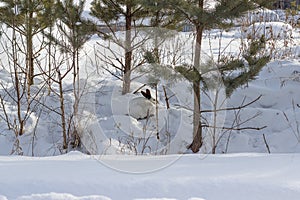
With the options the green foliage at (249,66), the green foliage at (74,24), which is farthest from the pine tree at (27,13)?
the green foliage at (249,66)

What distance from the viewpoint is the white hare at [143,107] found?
14.3ft

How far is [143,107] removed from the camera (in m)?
4.36

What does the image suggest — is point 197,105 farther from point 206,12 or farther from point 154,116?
point 154,116

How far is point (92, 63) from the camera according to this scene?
15.8 feet

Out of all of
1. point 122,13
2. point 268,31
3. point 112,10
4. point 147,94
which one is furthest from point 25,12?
point 268,31

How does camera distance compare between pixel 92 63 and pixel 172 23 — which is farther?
pixel 92 63

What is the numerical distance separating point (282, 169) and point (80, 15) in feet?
9.70

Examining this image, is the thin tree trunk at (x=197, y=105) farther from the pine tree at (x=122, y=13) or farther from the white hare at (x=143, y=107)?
→ the pine tree at (x=122, y=13)

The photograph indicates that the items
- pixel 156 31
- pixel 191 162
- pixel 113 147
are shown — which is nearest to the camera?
pixel 191 162

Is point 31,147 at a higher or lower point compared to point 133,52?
lower

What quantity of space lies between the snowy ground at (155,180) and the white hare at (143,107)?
A: 78.8 inches

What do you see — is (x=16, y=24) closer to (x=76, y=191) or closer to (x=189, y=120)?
(x=189, y=120)

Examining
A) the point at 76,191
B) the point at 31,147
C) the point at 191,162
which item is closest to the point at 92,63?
the point at 31,147

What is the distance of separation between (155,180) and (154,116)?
2.42 m
